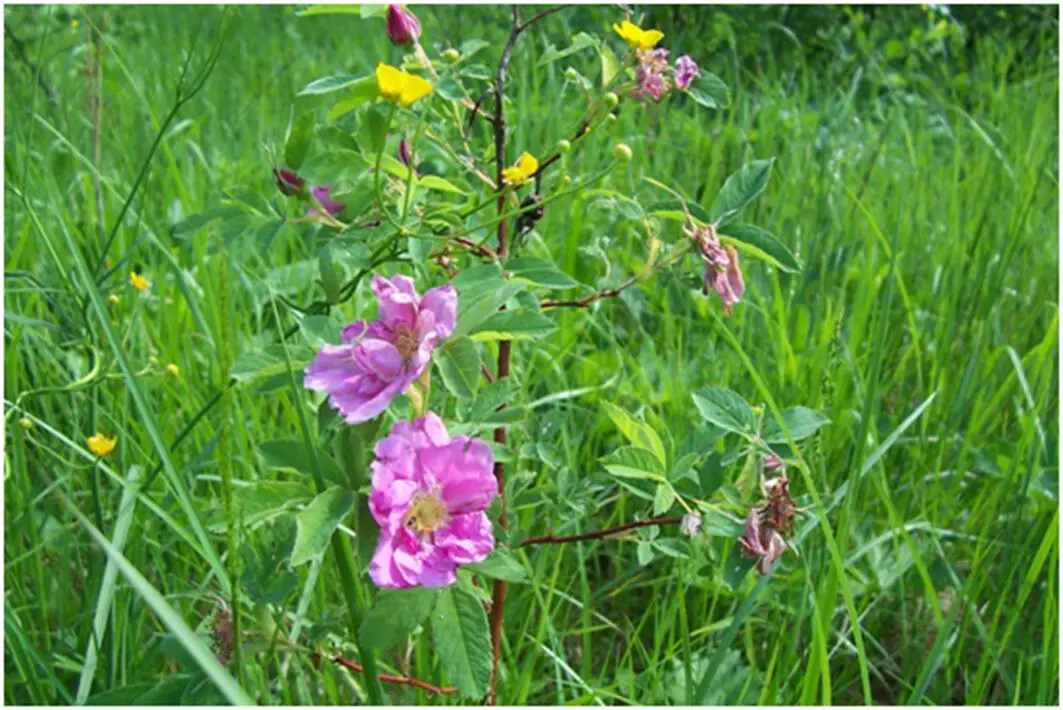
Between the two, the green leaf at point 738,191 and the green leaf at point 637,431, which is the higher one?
the green leaf at point 738,191

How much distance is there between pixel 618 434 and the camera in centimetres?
137

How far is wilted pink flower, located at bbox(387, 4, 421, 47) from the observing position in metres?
0.81

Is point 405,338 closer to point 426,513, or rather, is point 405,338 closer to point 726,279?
point 426,513

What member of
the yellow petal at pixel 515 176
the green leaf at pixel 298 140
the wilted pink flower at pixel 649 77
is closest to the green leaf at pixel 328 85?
the green leaf at pixel 298 140

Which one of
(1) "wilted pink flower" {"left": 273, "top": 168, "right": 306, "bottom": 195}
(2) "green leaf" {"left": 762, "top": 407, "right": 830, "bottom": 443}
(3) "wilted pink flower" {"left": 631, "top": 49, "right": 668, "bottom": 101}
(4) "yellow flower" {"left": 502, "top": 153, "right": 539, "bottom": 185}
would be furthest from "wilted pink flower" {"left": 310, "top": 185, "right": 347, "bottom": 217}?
(2) "green leaf" {"left": 762, "top": 407, "right": 830, "bottom": 443}

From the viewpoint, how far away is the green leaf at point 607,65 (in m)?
0.87

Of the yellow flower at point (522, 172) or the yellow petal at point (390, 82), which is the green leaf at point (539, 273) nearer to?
the yellow flower at point (522, 172)

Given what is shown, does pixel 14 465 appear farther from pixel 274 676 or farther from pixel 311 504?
pixel 311 504

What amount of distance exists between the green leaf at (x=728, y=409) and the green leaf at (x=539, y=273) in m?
0.16

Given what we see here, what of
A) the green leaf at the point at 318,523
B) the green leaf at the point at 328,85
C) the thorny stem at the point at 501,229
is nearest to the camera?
the green leaf at the point at 318,523

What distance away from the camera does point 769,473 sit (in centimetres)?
86

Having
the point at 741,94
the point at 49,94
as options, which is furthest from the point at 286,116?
the point at 741,94

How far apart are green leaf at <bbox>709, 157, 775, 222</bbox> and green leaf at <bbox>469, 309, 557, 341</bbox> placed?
0.23 metres

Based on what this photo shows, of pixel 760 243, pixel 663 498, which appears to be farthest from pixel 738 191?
pixel 663 498
